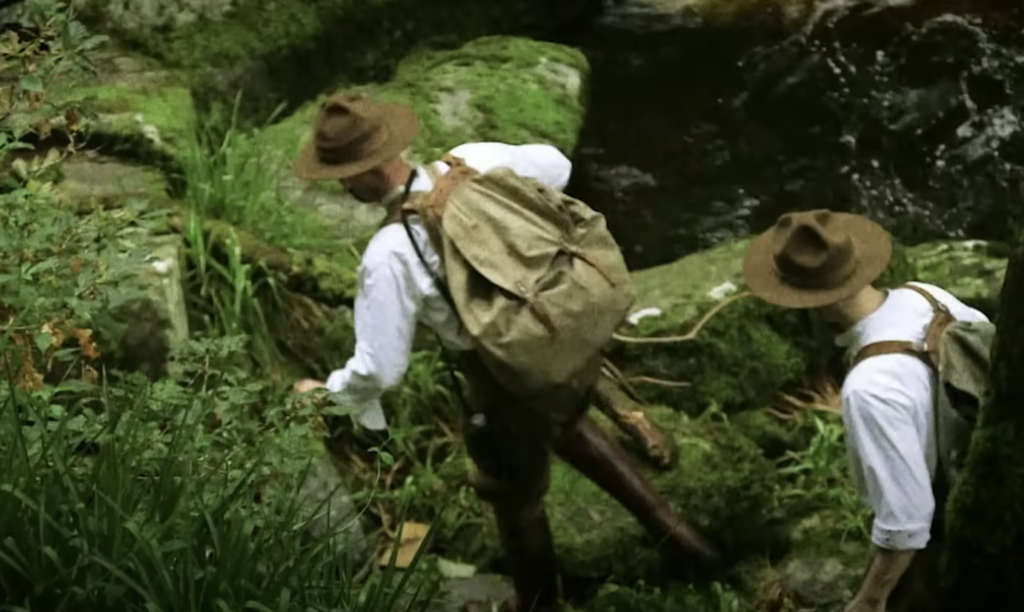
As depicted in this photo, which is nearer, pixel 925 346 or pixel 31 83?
pixel 925 346

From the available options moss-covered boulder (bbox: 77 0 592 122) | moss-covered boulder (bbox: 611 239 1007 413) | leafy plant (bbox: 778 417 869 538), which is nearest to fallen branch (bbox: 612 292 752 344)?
moss-covered boulder (bbox: 611 239 1007 413)

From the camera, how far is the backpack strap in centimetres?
292

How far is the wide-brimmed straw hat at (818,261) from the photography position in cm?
305

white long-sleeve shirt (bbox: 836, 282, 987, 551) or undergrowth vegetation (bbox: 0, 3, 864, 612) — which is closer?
undergrowth vegetation (bbox: 0, 3, 864, 612)

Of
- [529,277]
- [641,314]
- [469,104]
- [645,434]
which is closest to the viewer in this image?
[529,277]

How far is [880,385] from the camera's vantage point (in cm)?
288

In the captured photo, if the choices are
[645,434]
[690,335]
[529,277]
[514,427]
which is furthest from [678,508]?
[529,277]

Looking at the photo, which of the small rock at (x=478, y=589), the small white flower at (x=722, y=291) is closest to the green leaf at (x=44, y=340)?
the small rock at (x=478, y=589)

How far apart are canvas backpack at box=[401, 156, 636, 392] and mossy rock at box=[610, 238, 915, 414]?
1438mm

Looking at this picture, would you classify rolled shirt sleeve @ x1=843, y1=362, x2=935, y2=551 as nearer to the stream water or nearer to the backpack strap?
the backpack strap

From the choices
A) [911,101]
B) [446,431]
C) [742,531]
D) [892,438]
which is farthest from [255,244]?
[911,101]

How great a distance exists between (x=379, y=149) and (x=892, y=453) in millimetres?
1449

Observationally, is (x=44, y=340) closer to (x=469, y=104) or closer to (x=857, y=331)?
(x=857, y=331)

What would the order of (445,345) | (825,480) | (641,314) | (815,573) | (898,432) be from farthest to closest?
(641,314) → (825,480) → (815,573) → (445,345) → (898,432)
